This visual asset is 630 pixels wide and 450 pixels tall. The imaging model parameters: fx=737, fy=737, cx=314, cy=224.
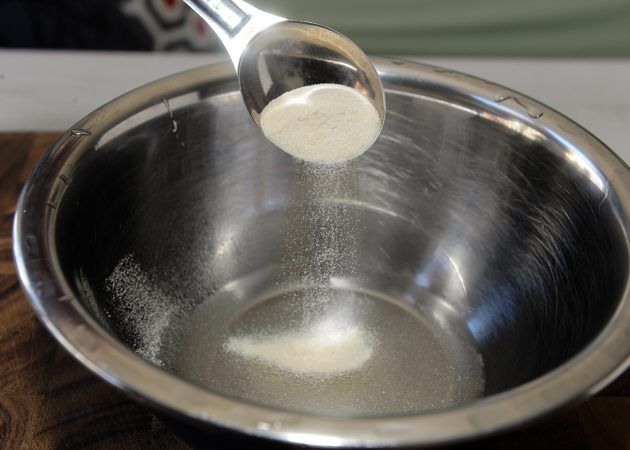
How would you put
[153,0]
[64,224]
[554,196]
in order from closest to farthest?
[64,224]
[554,196]
[153,0]

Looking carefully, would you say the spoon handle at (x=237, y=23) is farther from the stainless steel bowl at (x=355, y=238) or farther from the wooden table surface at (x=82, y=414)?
the wooden table surface at (x=82, y=414)

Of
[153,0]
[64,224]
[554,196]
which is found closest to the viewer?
[64,224]

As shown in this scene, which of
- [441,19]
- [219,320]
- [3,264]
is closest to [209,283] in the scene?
[219,320]

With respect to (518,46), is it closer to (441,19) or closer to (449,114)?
(441,19)

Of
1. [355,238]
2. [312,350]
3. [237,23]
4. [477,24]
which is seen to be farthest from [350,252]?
[477,24]

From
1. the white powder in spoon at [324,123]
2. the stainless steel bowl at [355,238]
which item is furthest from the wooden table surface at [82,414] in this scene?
the white powder in spoon at [324,123]

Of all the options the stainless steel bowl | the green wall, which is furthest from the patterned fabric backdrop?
the stainless steel bowl
